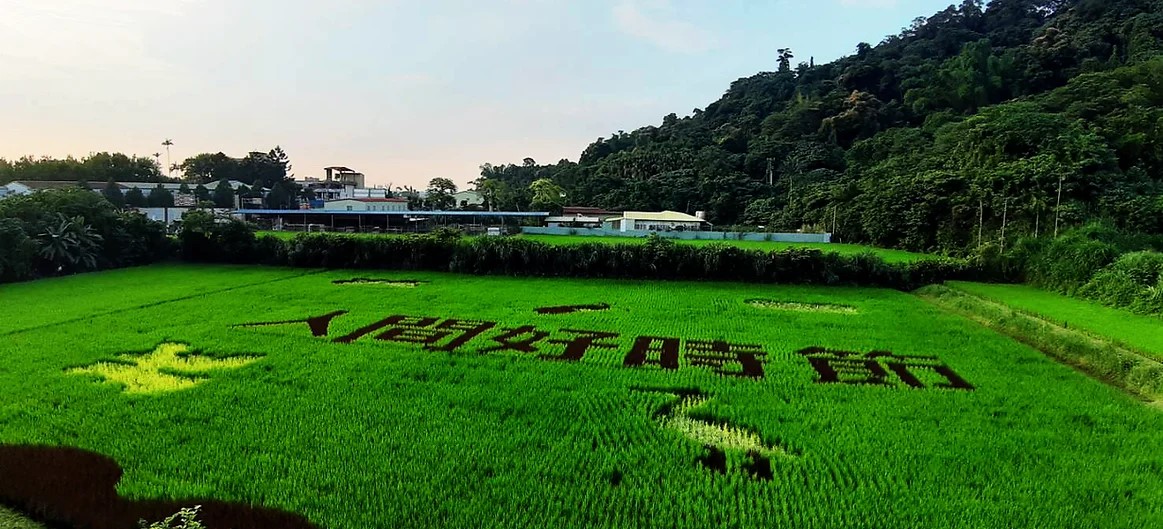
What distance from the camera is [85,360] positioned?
10.1 m

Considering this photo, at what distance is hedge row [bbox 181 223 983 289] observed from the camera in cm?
2216

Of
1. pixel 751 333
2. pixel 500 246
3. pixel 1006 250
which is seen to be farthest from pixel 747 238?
pixel 751 333

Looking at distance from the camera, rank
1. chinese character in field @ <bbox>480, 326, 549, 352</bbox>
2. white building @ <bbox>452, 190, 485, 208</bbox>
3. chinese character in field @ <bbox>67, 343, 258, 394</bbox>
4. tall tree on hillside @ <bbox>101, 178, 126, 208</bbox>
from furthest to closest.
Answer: white building @ <bbox>452, 190, 485, 208</bbox> → tall tree on hillside @ <bbox>101, 178, 126, 208</bbox> → chinese character in field @ <bbox>480, 326, 549, 352</bbox> → chinese character in field @ <bbox>67, 343, 258, 394</bbox>

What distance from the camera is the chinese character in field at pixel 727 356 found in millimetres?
10297

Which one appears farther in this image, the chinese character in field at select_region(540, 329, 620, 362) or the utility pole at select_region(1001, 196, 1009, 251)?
the utility pole at select_region(1001, 196, 1009, 251)

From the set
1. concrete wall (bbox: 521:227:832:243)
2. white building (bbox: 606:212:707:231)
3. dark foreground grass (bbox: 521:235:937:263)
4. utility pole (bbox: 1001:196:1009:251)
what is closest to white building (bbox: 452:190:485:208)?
white building (bbox: 606:212:707:231)

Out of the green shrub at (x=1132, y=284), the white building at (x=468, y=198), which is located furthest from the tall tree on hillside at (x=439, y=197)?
the green shrub at (x=1132, y=284)

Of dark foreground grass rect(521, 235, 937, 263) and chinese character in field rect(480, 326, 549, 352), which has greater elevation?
dark foreground grass rect(521, 235, 937, 263)

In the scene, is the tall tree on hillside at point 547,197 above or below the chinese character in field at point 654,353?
above

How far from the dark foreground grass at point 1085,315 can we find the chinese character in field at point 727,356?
23.4ft

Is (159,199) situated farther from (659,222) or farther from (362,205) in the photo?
(659,222)

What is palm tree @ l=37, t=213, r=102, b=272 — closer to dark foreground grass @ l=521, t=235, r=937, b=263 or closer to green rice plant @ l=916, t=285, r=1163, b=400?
dark foreground grass @ l=521, t=235, r=937, b=263

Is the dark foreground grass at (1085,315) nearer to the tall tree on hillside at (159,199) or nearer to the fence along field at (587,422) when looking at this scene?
the fence along field at (587,422)

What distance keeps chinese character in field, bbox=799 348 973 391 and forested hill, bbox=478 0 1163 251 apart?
19.2 metres
